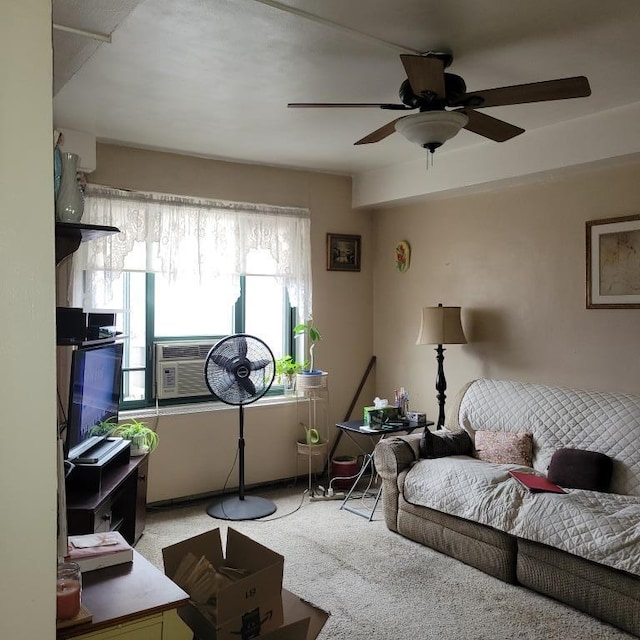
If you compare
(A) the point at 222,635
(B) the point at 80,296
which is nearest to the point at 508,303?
(B) the point at 80,296

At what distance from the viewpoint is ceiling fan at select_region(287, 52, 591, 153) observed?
2.26m

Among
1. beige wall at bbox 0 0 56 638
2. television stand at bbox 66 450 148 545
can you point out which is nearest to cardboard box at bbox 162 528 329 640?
beige wall at bbox 0 0 56 638

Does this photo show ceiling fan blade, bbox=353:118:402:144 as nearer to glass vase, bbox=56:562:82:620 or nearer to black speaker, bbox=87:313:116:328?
black speaker, bbox=87:313:116:328

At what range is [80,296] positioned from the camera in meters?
4.03

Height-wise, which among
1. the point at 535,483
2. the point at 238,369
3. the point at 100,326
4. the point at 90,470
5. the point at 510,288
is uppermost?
the point at 510,288

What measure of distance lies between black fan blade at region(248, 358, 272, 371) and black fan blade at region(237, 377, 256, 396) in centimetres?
8

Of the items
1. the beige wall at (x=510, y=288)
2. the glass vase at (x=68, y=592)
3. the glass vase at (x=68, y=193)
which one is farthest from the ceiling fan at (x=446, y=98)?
the glass vase at (x=68, y=592)

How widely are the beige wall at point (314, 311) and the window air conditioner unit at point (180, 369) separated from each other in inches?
7.5

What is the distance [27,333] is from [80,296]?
10.8 ft

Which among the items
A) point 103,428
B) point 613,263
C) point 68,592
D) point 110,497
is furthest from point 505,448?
point 68,592

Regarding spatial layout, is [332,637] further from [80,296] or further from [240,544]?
[80,296]

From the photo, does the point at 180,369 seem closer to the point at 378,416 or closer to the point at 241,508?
the point at 241,508

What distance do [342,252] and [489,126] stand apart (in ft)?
8.49

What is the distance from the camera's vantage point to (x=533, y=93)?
2.38 m
